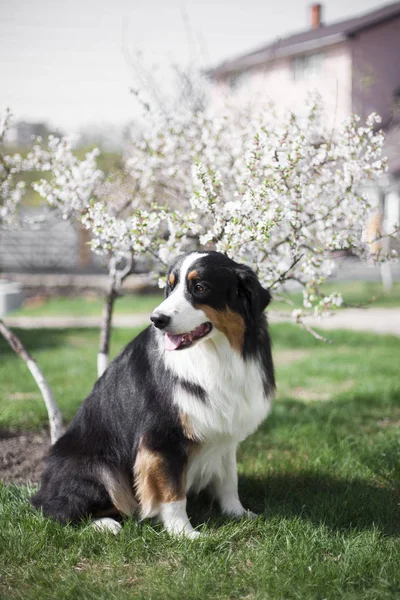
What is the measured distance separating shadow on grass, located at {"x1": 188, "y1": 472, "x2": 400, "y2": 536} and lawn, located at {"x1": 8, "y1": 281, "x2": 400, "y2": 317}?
802 centimetres

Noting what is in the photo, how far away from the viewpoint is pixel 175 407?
324cm

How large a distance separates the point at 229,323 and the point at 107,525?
1301 millimetres

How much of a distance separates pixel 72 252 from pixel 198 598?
17.7m

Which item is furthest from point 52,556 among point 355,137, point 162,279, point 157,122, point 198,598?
point 157,122

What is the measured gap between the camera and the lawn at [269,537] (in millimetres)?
2830

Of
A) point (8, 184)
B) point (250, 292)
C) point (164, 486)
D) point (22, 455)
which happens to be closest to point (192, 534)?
point (164, 486)

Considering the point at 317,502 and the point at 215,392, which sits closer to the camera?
the point at 215,392

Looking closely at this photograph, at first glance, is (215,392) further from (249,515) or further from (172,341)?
(249,515)

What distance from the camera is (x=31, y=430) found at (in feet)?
17.3

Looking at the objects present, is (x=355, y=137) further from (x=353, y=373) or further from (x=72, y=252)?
(x=72, y=252)

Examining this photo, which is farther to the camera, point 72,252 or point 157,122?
point 72,252

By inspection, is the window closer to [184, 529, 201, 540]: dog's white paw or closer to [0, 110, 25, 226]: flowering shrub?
[0, 110, 25, 226]: flowering shrub

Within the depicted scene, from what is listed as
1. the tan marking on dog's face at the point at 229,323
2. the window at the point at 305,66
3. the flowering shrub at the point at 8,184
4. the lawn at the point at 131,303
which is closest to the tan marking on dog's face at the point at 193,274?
the tan marking on dog's face at the point at 229,323

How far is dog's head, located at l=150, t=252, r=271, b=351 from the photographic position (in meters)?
3.02
